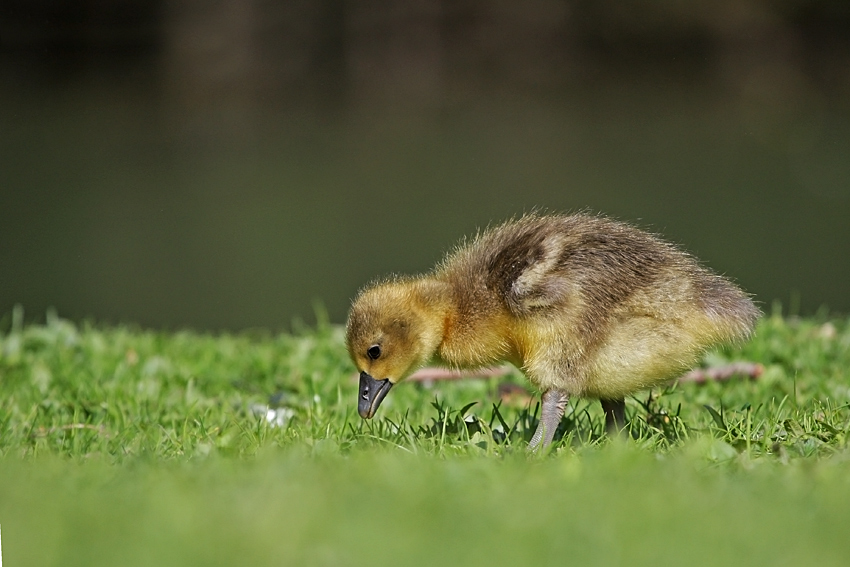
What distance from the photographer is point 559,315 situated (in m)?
4.56

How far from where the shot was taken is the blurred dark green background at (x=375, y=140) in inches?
655

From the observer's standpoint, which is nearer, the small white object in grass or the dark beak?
the dark beak

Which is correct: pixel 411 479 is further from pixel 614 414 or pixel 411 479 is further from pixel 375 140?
pixel 375 140

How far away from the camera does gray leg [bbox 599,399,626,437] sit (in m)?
4.77

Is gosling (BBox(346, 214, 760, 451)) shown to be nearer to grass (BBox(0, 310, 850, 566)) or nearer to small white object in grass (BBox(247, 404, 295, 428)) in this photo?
grass (BBox(0, 310, 850, 566))

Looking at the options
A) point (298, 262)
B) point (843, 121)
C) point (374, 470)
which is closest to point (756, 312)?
point (374, 470)

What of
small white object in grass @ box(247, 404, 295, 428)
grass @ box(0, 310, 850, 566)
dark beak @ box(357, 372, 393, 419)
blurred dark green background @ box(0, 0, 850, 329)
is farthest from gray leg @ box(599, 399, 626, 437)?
blurred dark green background @ box(0, 0, 850, 329)

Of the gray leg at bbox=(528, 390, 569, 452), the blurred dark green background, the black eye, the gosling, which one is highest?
the gosling

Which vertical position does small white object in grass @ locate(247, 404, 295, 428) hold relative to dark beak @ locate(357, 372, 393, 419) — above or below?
below

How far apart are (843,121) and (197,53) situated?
18.2m

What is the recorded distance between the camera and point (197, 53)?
114 feet

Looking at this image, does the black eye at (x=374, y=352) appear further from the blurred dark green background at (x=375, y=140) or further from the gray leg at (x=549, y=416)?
the blurred dark green background at (x=375, y=140)

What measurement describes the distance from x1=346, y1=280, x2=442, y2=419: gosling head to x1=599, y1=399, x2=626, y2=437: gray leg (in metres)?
0.75

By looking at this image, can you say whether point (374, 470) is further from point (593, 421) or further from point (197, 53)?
point (197, 53)
